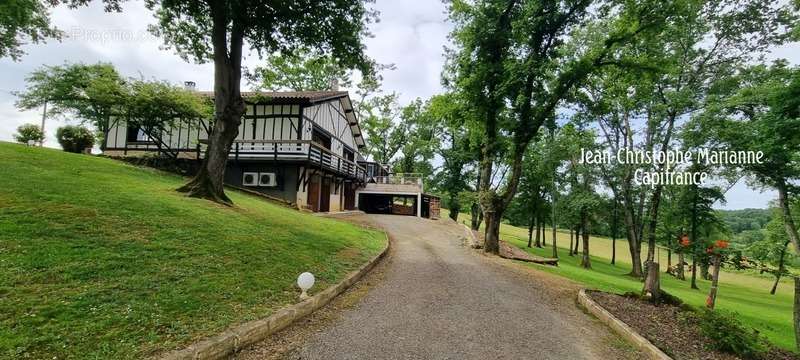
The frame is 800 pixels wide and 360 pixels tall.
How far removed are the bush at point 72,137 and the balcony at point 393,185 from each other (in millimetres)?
20038

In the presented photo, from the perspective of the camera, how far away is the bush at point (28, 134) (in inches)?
755

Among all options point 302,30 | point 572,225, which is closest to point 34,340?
point 302,30

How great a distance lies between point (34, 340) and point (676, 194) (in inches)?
1281

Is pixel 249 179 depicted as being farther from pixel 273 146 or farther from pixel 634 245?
pixel 634 245

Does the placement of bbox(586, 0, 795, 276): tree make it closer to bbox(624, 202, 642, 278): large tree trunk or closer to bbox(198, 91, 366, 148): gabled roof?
bbox(624, 202, 642, 278): large tree trunk

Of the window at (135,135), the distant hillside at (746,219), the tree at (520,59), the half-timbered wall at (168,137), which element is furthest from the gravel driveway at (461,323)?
the distant hillside at (746,219)

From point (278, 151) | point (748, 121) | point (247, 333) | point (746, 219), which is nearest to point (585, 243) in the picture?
point (748, 121)

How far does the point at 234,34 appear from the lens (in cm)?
1115

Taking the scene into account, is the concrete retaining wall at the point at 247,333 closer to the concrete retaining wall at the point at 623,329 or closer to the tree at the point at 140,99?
the concrete retaining wall at the point at 623,329

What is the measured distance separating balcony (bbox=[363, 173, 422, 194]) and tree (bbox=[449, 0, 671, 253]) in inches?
700

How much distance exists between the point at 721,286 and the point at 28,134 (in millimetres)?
49126

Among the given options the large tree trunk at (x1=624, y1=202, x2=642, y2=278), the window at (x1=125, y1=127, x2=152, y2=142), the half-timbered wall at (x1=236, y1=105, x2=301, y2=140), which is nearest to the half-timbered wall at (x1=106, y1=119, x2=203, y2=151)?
the window at (x1=125, y1=127, x2=152, y2=142)

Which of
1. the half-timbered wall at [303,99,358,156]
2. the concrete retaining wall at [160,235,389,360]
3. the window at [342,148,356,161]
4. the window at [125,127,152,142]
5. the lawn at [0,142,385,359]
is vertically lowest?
the concrete retaining wall at [160,235,389,360]

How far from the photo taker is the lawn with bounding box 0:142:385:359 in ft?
10.8
